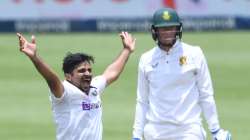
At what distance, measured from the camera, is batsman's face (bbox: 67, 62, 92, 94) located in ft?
22.7

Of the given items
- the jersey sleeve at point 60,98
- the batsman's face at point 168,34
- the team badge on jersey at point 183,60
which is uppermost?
the batsman's face at point 168,34

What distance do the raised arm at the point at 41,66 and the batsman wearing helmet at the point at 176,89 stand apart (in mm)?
1003

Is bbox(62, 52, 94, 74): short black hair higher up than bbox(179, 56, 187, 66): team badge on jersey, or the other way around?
bbox(62, 52, 94, 74): short black hair

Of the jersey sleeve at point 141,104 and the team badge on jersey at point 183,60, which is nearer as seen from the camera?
the team badge on jersey at point 183,60

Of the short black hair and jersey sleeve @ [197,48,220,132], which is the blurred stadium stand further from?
the short black hair

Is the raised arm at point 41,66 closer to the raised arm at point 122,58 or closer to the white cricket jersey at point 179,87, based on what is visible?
the raised arm at point 122,58

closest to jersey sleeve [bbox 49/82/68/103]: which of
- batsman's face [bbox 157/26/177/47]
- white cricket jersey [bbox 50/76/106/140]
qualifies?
white cricket jersey [bbox 50/76/106/140]

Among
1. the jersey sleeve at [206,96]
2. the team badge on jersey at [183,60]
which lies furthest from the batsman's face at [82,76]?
the jersey sleeve at [206,96]

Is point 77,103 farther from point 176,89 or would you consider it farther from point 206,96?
point 206,96

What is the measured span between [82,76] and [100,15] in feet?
50.6

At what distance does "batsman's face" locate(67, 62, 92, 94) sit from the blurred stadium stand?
15.0 meters

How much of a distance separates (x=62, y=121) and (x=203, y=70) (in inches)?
51.0

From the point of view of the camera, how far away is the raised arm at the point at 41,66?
6426mm

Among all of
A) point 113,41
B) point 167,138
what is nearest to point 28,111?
point 167,138
